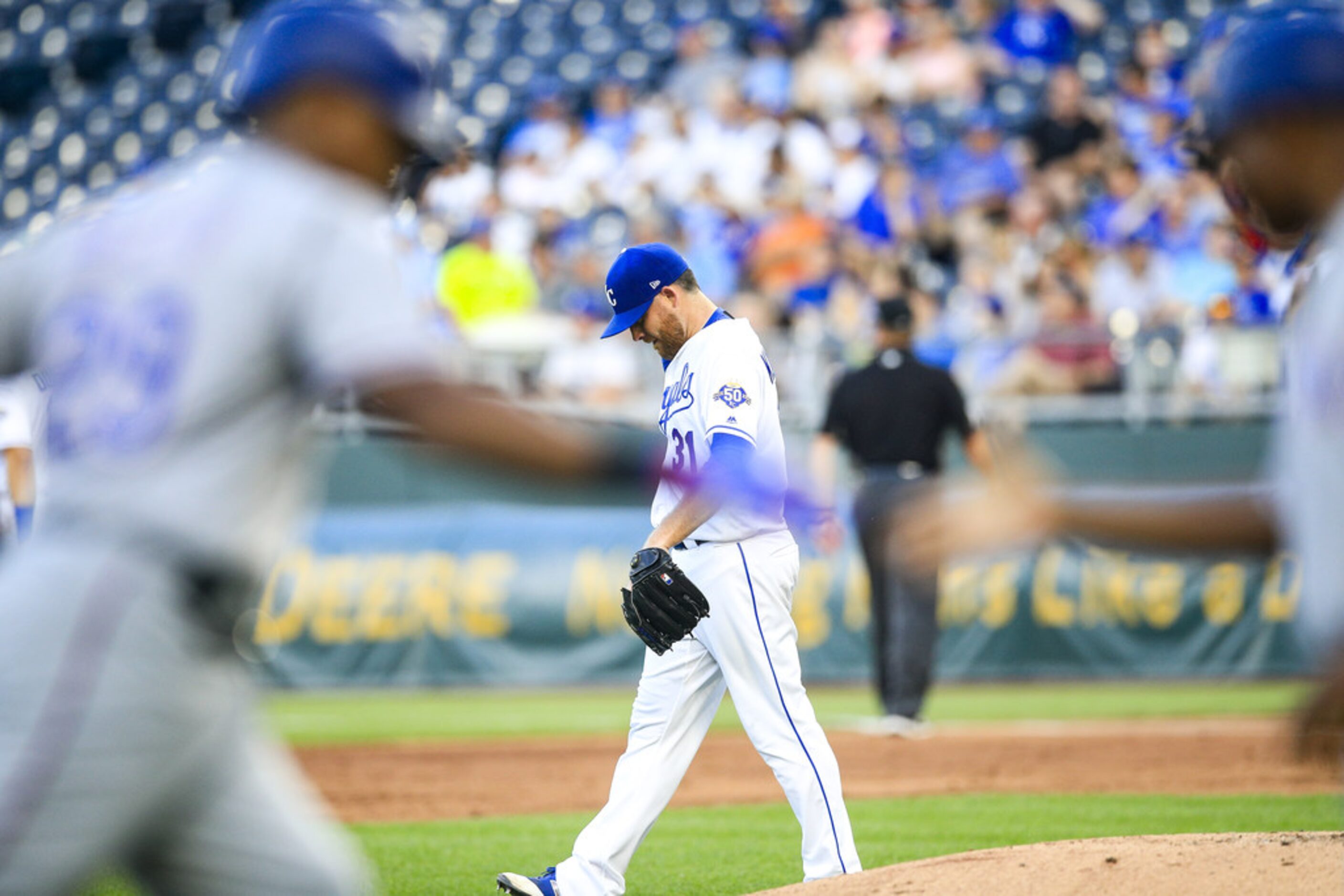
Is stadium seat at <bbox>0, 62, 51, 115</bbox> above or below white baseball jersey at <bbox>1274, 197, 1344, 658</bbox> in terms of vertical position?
below

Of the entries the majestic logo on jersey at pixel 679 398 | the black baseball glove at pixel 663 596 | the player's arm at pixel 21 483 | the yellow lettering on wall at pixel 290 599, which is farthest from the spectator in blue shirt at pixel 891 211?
the black baseball glove at pixel 663 596

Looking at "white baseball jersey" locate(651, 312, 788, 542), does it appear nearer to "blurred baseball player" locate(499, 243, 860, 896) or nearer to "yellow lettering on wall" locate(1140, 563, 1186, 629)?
"blurred baseball player" locate(499, 243, 860, 896)

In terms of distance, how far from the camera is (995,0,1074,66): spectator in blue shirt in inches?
750

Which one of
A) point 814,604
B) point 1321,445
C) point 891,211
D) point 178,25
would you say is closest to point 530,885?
point 1321,445

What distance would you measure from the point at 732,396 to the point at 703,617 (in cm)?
73

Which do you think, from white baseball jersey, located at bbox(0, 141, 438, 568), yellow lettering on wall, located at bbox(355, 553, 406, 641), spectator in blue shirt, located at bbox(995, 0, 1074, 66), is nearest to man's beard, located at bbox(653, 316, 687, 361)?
white baseball jersey, located at bbox(0, 141, 438, 568)

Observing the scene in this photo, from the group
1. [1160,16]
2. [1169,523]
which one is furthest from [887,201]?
[1169,523]

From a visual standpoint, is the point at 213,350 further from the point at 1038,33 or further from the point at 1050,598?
the point at 1038,33

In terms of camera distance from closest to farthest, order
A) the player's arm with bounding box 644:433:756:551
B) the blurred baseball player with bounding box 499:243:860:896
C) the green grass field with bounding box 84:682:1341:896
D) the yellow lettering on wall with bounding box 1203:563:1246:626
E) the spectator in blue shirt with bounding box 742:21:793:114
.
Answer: the player's arm with bounding box 644:433:756:551, the blurred baseball player with bounding box 499:243:860:896, the green grass field with bounding box 84:682:1341:896, the yellow lettering on wall with bounding box 1203:563:1246:626, the spectator in blue shirt with bounding box 742:21:793:114

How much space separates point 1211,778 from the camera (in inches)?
356

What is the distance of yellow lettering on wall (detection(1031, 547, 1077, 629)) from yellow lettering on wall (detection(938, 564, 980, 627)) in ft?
1.69

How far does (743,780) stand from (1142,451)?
6.39 m

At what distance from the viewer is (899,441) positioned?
10.6 metres

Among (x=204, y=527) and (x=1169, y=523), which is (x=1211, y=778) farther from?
(x=204, y=527)
